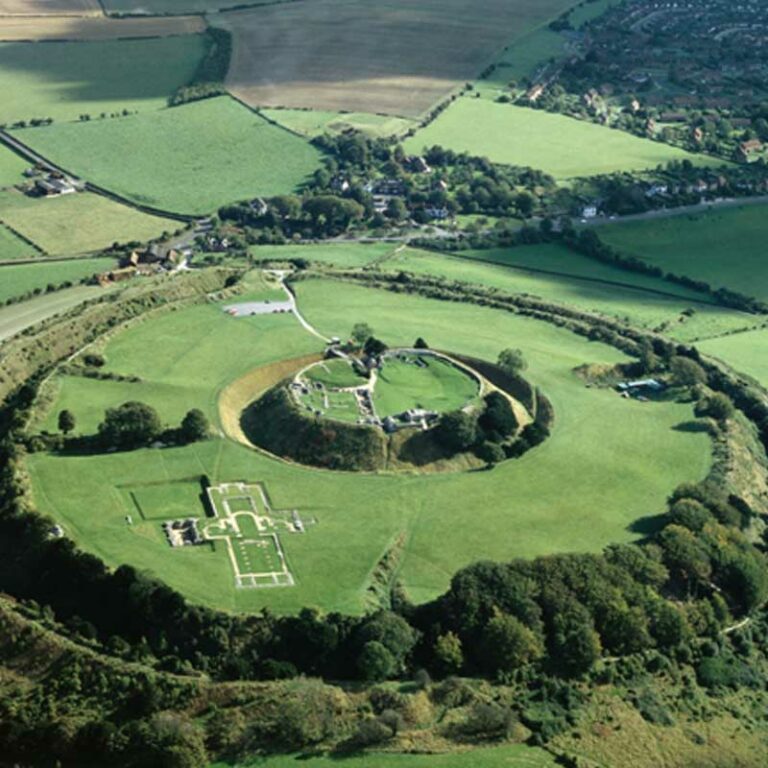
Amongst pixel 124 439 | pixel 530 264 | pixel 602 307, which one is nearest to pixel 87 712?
pixel 124 439

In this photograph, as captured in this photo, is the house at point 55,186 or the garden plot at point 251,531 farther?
the house at point 55,186

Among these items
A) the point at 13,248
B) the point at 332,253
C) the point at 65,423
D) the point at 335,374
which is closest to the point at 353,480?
the point at 335,374

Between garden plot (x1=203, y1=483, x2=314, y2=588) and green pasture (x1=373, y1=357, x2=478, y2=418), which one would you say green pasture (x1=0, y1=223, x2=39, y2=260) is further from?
garden plot (x1=203, y1=483, x2=314, y2=588)

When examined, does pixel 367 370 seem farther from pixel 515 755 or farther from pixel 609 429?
pixel 515 755

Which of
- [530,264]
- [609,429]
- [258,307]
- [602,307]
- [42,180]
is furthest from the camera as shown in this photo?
[42,180]

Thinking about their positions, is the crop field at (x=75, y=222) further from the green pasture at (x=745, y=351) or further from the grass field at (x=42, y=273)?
the green pasture at (x=745, y=351)

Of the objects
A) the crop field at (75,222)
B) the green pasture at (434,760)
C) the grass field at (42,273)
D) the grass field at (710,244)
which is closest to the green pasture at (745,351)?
the grass field at (710,244)

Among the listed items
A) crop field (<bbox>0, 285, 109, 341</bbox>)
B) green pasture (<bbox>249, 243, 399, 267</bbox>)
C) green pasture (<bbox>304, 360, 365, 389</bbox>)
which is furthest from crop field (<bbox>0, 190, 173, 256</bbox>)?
green pasture (<bbox>304, 360, 365, 389</bbox>)

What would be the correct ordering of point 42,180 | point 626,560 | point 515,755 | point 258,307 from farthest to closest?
point 42,180, point 258,307, point 626,560, point 515,755
